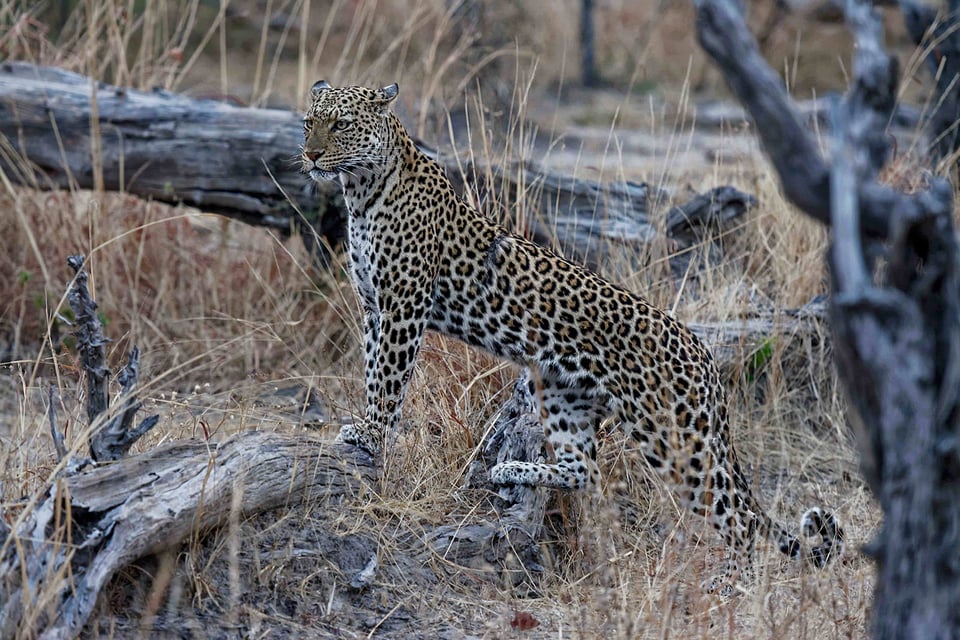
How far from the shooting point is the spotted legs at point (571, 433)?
17.8 feet

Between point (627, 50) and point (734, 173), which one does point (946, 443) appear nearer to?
point (734, 173)

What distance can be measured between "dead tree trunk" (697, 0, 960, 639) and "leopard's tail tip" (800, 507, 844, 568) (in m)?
1.93

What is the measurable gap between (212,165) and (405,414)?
2401mm

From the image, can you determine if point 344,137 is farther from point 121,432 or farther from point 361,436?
point 121,432

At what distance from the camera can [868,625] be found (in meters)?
4.16

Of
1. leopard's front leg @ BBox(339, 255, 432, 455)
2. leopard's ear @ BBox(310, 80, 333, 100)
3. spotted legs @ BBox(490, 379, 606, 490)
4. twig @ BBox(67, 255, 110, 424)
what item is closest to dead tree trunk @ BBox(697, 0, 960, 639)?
twig @ BBox(67, 255, 110, 424)

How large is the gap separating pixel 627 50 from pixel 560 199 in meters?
10.6

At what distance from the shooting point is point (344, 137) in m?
5.59

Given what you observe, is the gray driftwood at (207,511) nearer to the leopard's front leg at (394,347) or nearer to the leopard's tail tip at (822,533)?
the leopard's front leg at (394,347)

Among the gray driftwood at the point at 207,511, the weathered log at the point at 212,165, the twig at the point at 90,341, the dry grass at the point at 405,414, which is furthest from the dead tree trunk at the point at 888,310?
the weathered log at the point at 212,165

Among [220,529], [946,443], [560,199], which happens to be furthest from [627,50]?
[946,443]

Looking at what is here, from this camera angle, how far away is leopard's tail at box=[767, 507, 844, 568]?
4.92 m

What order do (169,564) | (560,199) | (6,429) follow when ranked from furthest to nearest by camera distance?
(560,199)
(6,429)
(169,564)

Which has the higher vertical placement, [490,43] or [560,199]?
[490,43]
